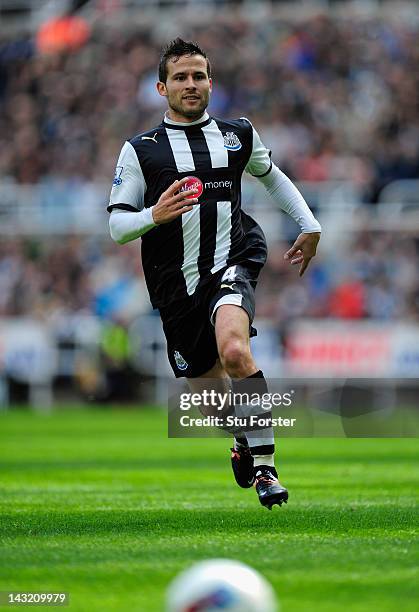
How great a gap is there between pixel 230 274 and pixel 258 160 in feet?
2.66

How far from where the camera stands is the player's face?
7.09 m

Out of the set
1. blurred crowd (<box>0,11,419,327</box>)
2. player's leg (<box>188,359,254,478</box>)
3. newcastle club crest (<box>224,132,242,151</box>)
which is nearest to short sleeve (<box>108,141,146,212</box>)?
newcastle club crest (<box>224,132,242,151</box>)

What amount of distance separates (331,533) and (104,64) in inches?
807

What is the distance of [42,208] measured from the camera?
23.0m

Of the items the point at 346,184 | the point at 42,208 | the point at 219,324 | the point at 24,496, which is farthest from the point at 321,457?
the point at 42,208

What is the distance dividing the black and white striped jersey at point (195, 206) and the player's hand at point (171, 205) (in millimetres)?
470

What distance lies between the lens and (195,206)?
7133 mm

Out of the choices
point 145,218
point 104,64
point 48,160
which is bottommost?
point 145,218

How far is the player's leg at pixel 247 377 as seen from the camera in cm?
652

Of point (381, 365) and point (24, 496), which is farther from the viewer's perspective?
point (381, 365)

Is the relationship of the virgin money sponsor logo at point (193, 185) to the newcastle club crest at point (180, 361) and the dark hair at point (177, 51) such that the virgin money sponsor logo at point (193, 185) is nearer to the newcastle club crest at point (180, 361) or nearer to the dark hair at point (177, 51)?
the dark hair at point (177, 51)

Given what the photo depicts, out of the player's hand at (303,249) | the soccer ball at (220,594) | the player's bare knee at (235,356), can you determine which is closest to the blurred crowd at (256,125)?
the player's hand at (303,249)

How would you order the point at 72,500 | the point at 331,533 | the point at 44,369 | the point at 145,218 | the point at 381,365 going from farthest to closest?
1. the point at 44,369
2. the point at 381,365
3. the point at 72,500
4. the point at 145,218
5. the point at 331,533

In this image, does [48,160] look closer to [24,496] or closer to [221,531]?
[24,496]
